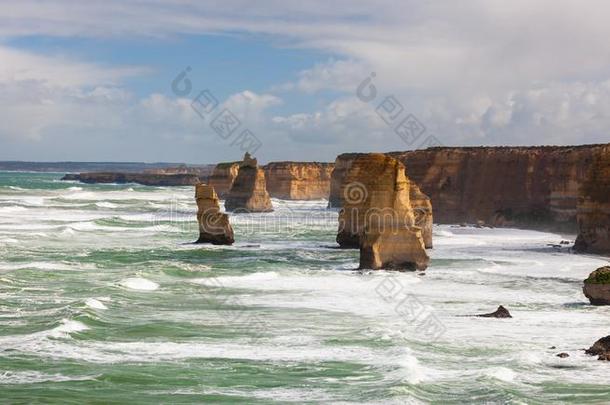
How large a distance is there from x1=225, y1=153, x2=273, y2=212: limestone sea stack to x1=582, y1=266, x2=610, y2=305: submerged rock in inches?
2254

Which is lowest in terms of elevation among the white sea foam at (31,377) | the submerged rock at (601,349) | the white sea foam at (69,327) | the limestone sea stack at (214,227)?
the white sea foam at (31,377)

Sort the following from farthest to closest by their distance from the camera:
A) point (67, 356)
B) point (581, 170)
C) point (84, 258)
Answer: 1. point (581, 170)
2. point (84, 258)
3. point (67, 356)

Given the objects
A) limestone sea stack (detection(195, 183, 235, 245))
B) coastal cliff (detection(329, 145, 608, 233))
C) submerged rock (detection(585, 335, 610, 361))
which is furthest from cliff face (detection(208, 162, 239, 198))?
submerged rock (detection(585, 335, 610, 361))

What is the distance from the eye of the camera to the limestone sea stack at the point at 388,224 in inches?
1543

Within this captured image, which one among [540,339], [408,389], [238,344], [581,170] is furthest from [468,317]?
[581,170]

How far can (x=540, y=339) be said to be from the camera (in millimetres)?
24812

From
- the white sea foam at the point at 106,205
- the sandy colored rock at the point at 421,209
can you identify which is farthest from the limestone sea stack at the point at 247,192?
the sandy colored rock at the point at 421,209

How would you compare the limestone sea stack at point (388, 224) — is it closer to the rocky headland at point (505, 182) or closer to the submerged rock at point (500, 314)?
→ the submerged rock at point (500, 314)

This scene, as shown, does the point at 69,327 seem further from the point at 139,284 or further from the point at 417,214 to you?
the point at 417,214

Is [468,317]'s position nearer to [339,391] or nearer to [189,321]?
[189,321]

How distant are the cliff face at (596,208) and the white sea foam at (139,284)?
82.5 feet

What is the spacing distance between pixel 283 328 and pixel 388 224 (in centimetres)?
1387

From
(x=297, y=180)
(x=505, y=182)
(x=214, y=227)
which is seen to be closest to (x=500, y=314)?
(x=214, y=227)

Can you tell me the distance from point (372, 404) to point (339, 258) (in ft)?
91.7
